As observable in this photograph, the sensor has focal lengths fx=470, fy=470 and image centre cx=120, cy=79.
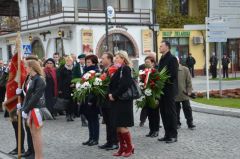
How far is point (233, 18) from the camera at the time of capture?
1902 cm

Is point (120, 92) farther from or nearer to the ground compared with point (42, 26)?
nearer to the ground

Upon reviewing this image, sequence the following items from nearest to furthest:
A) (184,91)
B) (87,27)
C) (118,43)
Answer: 1. (184,91)
2. (87,27)
3. (118,43)

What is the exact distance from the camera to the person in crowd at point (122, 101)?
27.6 ft

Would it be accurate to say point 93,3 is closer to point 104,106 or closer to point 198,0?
point 198,0

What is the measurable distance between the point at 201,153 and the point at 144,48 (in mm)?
27620

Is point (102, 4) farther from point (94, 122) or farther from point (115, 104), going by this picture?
point (115, 104)

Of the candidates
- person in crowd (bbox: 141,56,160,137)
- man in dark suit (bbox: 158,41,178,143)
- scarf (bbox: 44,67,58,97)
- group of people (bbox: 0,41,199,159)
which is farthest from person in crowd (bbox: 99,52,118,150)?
scarf (bbox: 44,67,58,97)

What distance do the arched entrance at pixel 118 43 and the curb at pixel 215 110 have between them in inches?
753

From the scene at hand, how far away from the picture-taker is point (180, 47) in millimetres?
37406

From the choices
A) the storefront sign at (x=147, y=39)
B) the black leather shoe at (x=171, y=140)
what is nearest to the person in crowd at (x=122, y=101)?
the black leather shoe at (x=171, y=140)

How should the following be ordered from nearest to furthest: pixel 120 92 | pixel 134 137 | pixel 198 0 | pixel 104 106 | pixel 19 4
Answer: pixel 120 92
pixel 104 106
pixel 134 137
pixel 198 0
pixel 19 4

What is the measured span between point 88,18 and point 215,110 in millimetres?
21281

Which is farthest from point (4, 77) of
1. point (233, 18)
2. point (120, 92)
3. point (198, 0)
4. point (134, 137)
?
point (198, 0)

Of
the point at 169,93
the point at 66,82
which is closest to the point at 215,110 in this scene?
the point at 66,82
